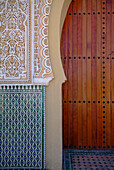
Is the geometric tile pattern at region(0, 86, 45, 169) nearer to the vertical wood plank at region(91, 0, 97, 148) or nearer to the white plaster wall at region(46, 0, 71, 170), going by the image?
the white plaster wall at region(46, 0, 71, 170)

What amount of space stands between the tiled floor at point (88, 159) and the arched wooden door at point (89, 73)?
11 centimetres

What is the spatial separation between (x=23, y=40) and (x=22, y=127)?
880 millimetres

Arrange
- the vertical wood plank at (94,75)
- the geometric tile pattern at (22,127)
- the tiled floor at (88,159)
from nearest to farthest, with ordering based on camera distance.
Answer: the geometric tile pattern at (22,127)
the tiled floor at (88,159)
the vertical wood plank at (94,75)

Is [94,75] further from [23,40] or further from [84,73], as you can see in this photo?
[23,40]

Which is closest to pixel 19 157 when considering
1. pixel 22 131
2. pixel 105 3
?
pixel 22 131

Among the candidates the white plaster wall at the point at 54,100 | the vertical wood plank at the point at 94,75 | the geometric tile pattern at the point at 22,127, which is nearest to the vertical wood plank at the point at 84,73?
the vertical wood plank at the point at 94,75

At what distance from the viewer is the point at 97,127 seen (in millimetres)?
2404

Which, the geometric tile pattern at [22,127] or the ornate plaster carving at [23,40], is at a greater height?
the ornate plaster carving at [23,40]

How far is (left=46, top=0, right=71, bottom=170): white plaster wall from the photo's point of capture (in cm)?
178

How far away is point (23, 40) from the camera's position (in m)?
1.79

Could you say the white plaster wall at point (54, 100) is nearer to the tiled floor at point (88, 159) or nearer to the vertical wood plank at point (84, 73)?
the tiled floor at point (88, 159)

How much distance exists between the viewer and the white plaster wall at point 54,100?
1.78 metres

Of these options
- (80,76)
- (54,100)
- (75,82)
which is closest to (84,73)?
(80,76)

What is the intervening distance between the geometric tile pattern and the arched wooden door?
703mm
